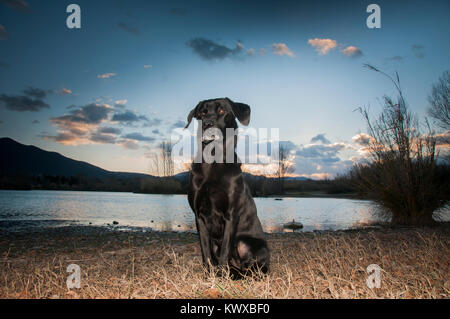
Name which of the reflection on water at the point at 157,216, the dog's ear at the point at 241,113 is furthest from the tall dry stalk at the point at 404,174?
the dog's ear at the point at 241,113

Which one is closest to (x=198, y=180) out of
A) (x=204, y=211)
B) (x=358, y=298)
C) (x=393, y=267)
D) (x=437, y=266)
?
(x=204, y=211)

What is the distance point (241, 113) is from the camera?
3.32 m

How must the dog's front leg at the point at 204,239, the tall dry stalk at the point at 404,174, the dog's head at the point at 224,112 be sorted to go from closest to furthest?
the dog's front leg at the point at 204,239 → the dog's head at the point at 224,112 → the tall dry stalk at the point at 404,174

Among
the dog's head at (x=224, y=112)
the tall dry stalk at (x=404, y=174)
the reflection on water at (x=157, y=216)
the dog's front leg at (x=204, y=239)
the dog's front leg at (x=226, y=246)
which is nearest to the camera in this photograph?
the dog's front leg at (x=226, y=246)

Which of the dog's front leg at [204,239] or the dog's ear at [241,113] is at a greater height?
the dog's ear at [241,113]

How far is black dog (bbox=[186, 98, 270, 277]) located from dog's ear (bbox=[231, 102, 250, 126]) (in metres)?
0.14

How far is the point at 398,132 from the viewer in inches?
312

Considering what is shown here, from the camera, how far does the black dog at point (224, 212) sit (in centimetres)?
300

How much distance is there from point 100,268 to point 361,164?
8.12m

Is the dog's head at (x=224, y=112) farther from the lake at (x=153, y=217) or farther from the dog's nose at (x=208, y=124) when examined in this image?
the lake at (x=153, y=217)

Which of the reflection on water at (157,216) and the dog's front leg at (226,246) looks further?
the reflection on water at (157,216)

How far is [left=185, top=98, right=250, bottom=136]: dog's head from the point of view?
Result: 3.22 m
